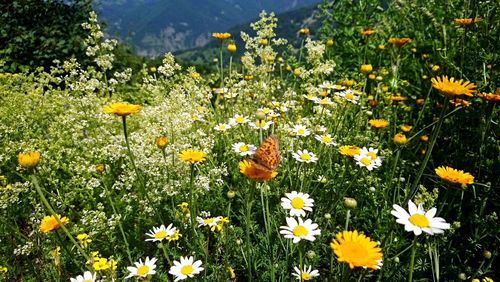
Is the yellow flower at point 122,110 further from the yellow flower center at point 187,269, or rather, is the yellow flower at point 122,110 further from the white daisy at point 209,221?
the yellow flower center at point 187,269

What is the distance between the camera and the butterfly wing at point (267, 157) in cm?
181

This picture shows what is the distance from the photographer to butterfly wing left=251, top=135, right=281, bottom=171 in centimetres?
181

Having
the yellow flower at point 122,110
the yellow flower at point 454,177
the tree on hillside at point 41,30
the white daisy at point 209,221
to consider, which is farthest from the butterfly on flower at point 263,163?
the tree on hillside at point 41,30

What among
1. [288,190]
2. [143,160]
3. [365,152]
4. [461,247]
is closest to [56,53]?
[143,160]

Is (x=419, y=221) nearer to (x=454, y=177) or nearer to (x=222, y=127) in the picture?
(x=454, y=177)

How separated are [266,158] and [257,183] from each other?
0.98 meters

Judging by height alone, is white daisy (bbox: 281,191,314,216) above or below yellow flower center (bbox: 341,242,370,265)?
below

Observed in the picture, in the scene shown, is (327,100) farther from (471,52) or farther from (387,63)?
(387,63)

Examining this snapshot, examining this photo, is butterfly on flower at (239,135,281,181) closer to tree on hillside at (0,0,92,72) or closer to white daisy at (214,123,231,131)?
white daisy at (214,123,231,131)

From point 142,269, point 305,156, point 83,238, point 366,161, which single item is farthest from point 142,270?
point 366,161

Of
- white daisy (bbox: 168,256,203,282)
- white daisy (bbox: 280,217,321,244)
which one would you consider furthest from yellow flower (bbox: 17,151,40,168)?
white daisy (bbox: 280,217,321,244)

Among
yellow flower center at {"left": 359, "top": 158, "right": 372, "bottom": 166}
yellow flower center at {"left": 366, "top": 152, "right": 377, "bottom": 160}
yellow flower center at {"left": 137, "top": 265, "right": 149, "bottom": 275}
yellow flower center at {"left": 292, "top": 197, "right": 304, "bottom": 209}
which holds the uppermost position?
yellow flower center at {"left": 292, "top": 197, "right": 304, "bottom": 209}

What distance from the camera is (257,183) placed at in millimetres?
2807

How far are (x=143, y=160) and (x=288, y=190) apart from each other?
1064 mm
